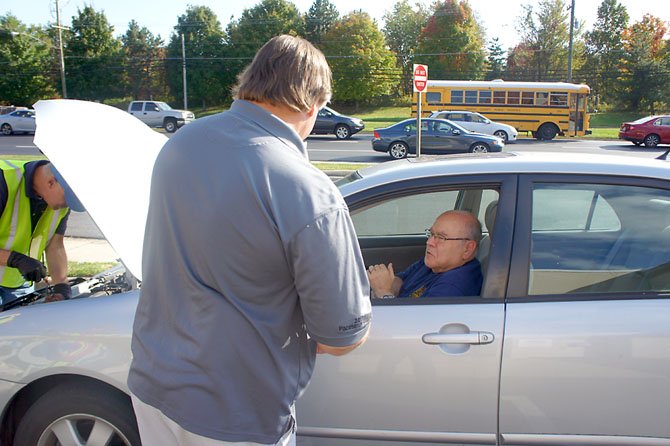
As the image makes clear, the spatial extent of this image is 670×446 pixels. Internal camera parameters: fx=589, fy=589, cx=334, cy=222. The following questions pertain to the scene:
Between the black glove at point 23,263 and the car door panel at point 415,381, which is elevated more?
the black glove at point 23,263

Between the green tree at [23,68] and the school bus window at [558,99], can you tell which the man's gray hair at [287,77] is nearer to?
the school bus window at [558,99]

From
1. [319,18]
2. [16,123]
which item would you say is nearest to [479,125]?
[16,123]

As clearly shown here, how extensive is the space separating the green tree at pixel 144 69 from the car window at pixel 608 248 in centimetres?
6583

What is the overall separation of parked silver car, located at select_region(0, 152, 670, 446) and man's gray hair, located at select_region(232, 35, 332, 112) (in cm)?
104

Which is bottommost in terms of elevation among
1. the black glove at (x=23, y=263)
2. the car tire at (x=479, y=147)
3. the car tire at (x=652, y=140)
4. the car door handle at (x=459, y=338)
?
the car tire at (x=652, y=140)

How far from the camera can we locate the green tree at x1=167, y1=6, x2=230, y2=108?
60.2m

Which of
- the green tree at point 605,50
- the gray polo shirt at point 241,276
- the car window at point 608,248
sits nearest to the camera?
the gray polo shirt at point 241,276

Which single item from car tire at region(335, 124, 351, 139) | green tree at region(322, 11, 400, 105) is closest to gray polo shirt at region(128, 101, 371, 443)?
car tire at region(335, 124, 351, 139)

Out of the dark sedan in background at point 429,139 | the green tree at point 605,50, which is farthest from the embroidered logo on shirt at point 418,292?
the green tree at point 605,50

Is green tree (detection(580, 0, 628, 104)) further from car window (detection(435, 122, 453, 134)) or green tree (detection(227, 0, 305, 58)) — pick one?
car window (detection(435, 122, 453, 134))

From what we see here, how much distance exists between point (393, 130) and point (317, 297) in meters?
19.9

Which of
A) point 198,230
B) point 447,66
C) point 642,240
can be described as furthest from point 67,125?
point 447,66

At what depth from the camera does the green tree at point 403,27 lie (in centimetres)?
6812

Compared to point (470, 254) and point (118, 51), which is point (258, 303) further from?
point (118, 51)
